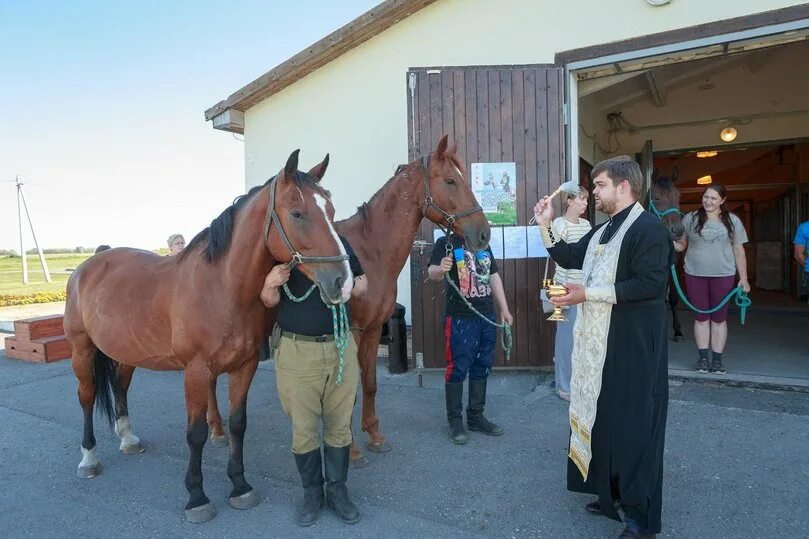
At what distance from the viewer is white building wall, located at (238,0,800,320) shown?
4.84m

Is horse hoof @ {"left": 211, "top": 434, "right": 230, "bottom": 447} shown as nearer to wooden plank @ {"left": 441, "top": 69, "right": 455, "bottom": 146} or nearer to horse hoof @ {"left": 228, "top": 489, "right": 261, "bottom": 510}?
horse hoof @ {"left": 228, "top": 489, "right": 261, "bottom": 510}

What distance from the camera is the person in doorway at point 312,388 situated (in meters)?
2.54

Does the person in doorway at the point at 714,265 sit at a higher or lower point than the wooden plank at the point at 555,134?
lower

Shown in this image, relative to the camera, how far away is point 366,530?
2547 millimetres

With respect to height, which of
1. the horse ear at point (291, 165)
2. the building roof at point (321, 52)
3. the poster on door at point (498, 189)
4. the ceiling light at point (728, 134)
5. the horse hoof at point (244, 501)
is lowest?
the horse hoof at point (244, 501)

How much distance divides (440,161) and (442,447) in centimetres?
203

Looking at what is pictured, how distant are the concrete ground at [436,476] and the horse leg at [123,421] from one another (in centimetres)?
9

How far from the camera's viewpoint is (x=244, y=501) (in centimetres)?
281

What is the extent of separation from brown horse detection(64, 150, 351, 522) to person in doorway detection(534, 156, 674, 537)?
1237mm

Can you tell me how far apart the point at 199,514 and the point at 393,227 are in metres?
2.10

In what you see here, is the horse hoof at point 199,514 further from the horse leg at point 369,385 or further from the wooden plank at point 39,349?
the wooden plank at point 39,349

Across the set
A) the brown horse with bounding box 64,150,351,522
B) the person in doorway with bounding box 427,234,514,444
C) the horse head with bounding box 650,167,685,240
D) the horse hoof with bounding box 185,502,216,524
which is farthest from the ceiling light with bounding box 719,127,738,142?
the horse hoof with bounding box 185,502,216,524

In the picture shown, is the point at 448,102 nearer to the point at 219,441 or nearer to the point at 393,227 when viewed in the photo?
the point at 393,227

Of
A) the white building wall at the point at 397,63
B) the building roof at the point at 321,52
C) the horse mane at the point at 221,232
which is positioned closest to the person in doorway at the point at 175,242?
the white building wall at the point at 397,63
